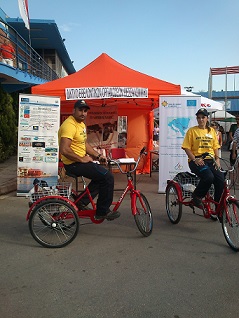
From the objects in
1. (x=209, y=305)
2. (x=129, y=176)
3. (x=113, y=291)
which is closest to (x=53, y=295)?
(x=113, y=291)

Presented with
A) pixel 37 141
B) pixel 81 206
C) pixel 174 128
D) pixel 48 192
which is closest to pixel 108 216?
Result: pixel 81 206

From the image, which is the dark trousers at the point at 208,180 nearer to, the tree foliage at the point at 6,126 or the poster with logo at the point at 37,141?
the poster with logo at the point at 37,141

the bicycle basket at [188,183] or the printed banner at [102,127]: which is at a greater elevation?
the printed banner at [102,127]

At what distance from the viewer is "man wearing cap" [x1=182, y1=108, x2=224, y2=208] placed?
477 centimetres

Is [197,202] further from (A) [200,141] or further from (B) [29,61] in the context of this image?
(B) [29,61]

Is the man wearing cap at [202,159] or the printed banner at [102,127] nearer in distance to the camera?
the man wearing cap at [202,159]

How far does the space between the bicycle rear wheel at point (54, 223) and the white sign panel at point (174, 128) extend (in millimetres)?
3938

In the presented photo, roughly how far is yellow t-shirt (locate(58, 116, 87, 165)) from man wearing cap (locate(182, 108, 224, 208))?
1682 millimetres

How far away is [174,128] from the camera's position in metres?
7.94

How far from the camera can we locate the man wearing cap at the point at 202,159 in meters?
4.77

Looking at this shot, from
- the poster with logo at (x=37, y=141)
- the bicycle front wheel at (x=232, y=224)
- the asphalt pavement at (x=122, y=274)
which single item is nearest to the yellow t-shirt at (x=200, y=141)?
the bicycle front wheel at (x=232, y=224)

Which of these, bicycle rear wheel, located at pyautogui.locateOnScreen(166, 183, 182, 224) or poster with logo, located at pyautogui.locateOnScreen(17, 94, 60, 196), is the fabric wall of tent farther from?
bicycle rear wheel, located at pyautogui.locateOnScreen(166, 183, 182, 224)

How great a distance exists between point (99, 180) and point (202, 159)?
1.58 metres

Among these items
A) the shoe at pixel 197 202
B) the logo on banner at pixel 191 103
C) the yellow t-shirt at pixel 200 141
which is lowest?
the shoe at pixel 197 202
